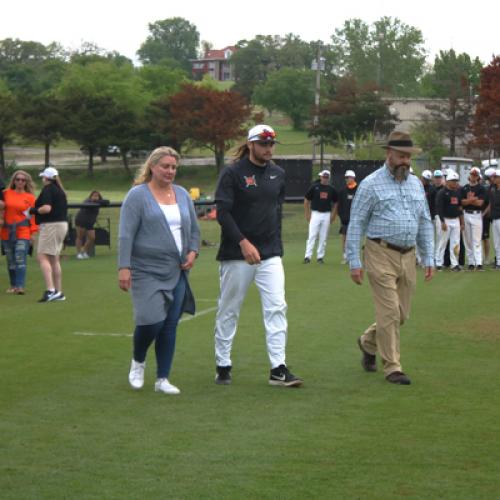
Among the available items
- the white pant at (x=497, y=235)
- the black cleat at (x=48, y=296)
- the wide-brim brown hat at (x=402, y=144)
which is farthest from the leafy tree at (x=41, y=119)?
the wide-brim brown hat at (x=402, y=144)

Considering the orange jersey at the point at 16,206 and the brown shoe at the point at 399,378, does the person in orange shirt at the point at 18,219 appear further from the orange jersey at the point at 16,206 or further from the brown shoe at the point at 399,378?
the brown shoe at the point at 399,378

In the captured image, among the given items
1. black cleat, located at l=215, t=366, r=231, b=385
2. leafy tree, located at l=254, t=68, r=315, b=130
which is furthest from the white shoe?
leafy tree, located at l=254, t=68, r=315, b=130

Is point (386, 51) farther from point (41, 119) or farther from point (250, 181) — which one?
point (250, 181)

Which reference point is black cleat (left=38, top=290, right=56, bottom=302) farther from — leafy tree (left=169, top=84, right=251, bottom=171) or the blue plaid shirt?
leafy tree (left=169, top=84, right=251, bottom=171)

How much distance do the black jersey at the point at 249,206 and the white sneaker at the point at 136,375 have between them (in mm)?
1111

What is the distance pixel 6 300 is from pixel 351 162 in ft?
86.9

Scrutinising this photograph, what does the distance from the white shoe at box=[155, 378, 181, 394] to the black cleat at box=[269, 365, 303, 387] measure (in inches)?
32.5

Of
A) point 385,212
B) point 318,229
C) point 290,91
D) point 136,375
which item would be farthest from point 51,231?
point 290,91

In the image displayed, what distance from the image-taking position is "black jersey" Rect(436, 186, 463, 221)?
24781mm

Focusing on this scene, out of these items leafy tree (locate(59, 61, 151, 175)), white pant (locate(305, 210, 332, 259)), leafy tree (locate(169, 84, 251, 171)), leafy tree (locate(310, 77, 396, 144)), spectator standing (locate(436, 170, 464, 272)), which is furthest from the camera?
leafy tree (locate(59, 61, 151, 175))

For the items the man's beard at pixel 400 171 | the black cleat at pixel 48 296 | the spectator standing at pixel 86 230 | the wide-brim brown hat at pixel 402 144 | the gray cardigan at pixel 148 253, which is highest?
the wide-brim brown hat at pixel 402 144

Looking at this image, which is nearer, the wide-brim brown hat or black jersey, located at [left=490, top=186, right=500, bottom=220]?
the wide-brim brown hat

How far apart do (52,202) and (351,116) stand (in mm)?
62074

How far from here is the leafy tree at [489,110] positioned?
6369 centimetres
